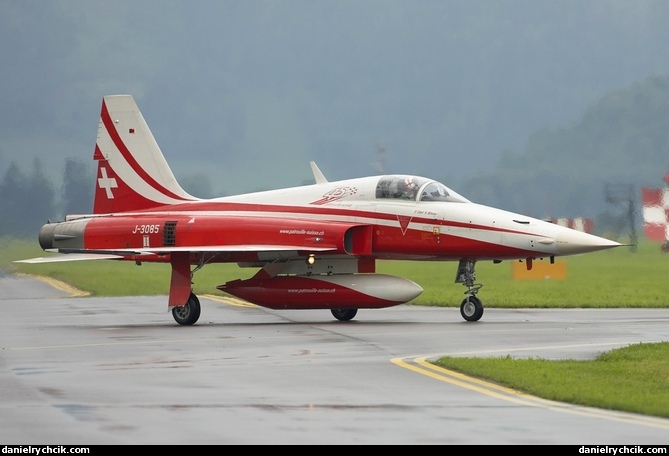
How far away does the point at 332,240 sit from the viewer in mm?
22984

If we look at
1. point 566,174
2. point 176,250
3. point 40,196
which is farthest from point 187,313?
point 566,174

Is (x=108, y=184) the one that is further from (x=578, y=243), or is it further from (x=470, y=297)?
(x=578, y=243)

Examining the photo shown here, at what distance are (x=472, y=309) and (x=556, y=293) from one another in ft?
30.1

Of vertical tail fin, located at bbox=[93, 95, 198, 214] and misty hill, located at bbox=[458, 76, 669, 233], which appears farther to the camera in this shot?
misty hill, located at bbox=[458, 76, 669, 233]

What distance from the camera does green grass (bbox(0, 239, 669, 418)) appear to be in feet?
39.8

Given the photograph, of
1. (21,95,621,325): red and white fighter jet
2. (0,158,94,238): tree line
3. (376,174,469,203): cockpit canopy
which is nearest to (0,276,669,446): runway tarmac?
(21,95,621,325): red and white fighter jet

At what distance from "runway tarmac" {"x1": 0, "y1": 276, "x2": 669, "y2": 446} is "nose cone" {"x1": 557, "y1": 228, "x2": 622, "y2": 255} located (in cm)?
124

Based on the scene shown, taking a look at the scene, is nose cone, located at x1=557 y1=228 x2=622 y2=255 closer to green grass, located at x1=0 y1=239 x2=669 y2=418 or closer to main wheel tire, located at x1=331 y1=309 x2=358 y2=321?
main wheel tire, located at x1=331 y1=309 x2=358 y2=321

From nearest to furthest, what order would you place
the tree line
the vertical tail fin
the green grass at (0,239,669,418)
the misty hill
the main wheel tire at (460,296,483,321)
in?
the green grass at (0,239,669,418) < the main wheel tire at (460,296,483,321) < the vertical tail fin < the tree line < the misty hill

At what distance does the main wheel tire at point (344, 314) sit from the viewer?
23.8 metres

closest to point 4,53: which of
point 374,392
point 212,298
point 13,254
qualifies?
point 13,254
